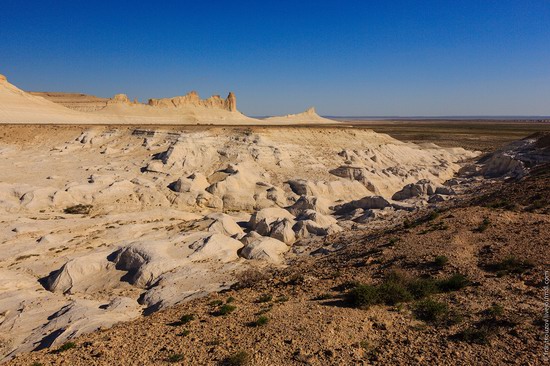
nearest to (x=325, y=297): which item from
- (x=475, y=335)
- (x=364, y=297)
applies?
(x=364, y=297)

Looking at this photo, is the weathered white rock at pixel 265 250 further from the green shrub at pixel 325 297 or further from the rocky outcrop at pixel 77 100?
the rocky outcrop at pixel 77 100

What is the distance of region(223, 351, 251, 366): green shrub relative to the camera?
8.09 m

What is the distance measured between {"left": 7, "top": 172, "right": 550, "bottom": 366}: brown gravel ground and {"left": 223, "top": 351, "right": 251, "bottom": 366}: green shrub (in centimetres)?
5

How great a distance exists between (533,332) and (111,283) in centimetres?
1585

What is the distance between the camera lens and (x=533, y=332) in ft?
27.4

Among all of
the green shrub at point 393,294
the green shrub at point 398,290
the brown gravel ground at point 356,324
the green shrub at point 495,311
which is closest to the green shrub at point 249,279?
the brown gravel ground at point 356,324

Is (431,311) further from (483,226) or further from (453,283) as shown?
(483,226)

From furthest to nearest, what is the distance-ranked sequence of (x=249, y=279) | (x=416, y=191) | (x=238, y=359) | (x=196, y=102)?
1. (x=196, y=102)
2. (x=416, y=191)
3. (x=249, y=279)
4. (x=238, y=359)

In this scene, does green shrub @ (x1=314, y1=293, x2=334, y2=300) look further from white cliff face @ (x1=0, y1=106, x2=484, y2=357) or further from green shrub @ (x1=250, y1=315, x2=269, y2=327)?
white cliff face @ (x1=0, y1=106, x2=484, y2=357)

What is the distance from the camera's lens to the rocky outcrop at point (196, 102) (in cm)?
11831

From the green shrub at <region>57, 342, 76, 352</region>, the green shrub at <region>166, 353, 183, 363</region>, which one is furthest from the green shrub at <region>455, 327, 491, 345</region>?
the green shrub at <region>57, 342, 76, 352</region>

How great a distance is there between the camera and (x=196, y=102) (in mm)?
126625

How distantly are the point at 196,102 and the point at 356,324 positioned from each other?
12594 centimetres

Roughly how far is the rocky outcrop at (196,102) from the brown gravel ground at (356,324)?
375ft
